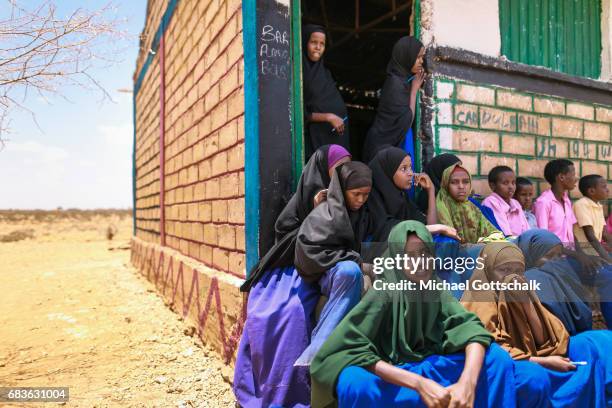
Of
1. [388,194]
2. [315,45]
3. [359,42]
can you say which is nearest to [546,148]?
[388,194]

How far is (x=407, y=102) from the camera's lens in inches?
160

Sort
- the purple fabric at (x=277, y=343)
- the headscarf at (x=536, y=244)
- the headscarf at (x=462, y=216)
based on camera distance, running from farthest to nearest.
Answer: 1. the headscarf at (x=462, y=216)
2. the headscarf at (x=536, y=244)
3. the purple fabric at (x=277, y=343)

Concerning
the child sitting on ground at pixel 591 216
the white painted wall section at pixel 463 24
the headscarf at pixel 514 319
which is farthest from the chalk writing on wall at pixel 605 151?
the headscarf at pixel 514 319

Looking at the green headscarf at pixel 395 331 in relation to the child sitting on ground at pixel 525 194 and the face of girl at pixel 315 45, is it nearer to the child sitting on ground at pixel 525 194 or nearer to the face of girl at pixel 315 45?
the face of girl at pixel 315 45

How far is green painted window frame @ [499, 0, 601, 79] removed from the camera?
4785 mm

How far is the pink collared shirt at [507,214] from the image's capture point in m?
3.95

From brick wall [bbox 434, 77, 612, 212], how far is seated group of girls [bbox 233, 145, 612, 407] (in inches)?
43.3

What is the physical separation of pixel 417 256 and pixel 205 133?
2.87m

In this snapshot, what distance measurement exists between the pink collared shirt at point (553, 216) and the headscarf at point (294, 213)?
8.09ft

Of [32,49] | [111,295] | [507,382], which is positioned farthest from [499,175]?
[111,295]

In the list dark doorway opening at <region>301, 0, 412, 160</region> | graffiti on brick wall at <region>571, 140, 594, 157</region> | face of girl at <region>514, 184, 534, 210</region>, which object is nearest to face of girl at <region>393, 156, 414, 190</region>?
face of girl at <region>514, 184, 534, 210</region>

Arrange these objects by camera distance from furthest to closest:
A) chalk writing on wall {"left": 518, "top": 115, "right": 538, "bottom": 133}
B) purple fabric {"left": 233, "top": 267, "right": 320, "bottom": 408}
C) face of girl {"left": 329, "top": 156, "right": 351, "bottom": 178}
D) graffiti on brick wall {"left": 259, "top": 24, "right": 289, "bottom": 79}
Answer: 1. chalk writing on wall {"left": 518, "top": 115, "right": 538, "bottom": 133}
2. graffiti on brick wall {"left": 259, "top": 24, "right": 289, "bottom": 79}
3. face of girl {"left": 329, "top": 156, "right": 351, "bottom": 178}
4. purple fabric {"left": 233, "top": 267, "right": 320, "bottom": 408}

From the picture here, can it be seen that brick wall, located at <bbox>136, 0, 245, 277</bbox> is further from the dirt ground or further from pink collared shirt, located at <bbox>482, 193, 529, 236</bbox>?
pink collared shirt, located at <bbox>482, 193, 529, 236</bbox>

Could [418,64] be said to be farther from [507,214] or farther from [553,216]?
[553,216]
